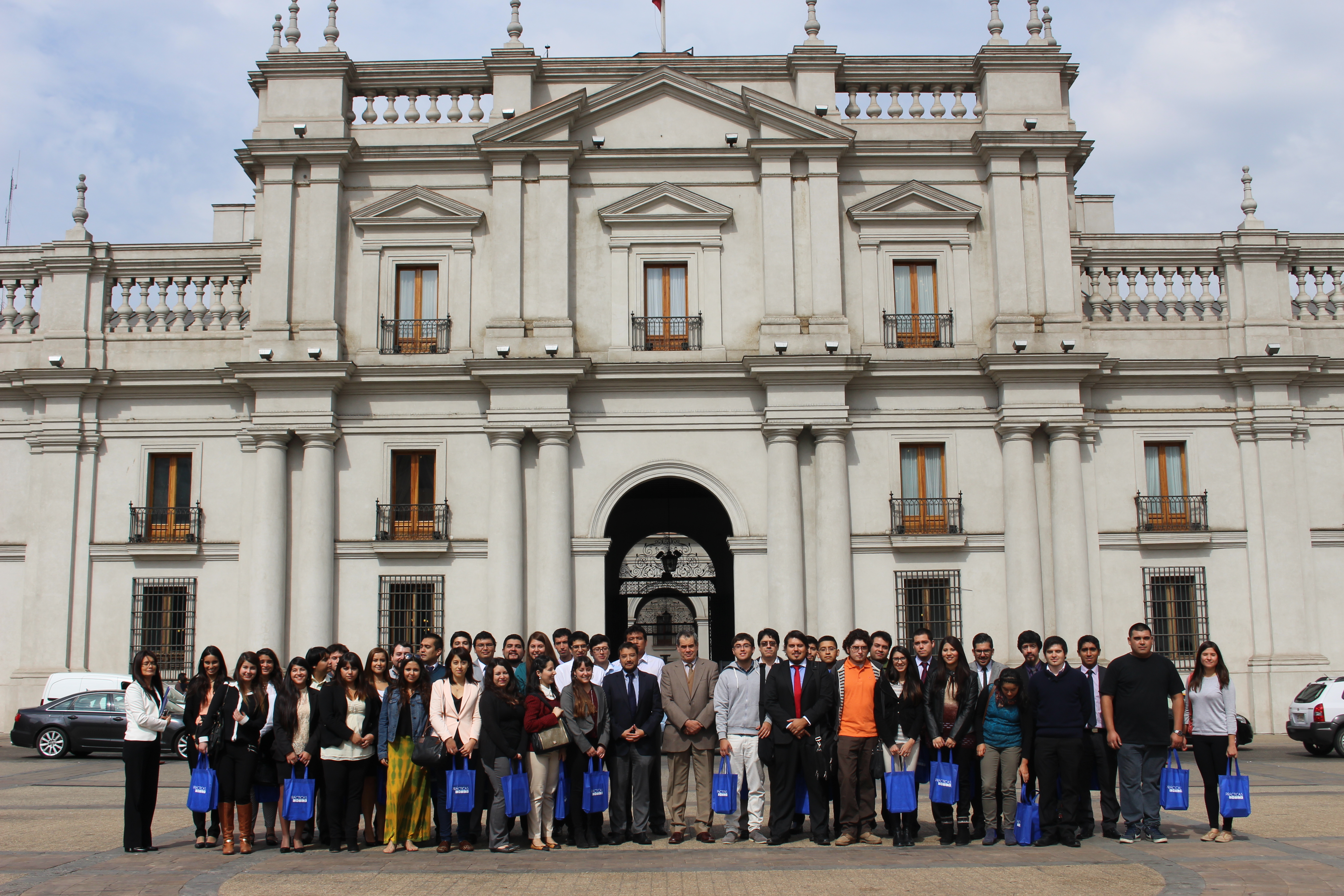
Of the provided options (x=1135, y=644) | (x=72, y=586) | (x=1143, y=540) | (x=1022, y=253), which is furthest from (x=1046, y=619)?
(x=72, y=586)

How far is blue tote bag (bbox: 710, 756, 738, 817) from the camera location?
12.0m

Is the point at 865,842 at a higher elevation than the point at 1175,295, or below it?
below

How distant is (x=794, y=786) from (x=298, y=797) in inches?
187

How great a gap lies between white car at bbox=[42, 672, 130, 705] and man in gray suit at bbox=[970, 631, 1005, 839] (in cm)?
1698

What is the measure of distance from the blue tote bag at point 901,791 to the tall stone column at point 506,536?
486 inches

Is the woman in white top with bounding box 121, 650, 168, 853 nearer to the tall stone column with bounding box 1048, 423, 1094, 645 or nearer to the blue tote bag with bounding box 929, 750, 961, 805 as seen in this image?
the blue tote bag with bounding box 929, 750, 961, 805

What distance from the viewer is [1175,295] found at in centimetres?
2595

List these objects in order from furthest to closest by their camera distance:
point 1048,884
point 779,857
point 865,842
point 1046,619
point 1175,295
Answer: point 1175,295, point 1046,619, point 865,842, point 779,857, point 1048,884

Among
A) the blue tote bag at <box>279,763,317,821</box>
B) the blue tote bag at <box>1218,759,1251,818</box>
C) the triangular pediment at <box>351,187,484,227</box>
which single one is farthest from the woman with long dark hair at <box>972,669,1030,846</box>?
the triangular pediment at <box>351,187,484,227</box>

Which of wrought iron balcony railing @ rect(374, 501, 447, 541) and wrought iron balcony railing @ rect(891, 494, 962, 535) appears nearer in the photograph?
wrought iron balcony railing @ rect(374, 501, 447, 541)

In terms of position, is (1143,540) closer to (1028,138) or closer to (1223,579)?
(1223,579)

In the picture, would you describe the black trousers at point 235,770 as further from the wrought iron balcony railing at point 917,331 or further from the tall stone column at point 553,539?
the wrought iron balcony railing at point 917,331

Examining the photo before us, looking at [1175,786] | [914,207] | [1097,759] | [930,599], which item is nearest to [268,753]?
[1097,759]

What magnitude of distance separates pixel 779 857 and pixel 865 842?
1256 millimetres
